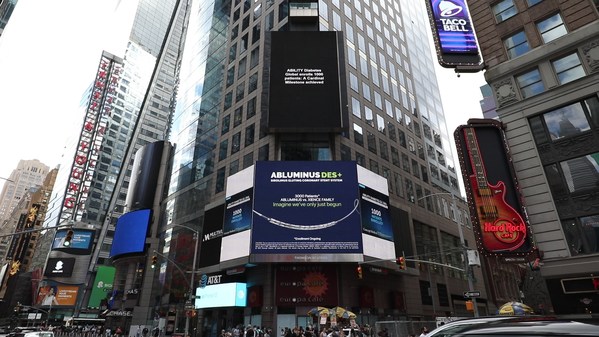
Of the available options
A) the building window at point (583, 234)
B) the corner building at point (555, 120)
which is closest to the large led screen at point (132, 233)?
the corner building at point (555, 120)

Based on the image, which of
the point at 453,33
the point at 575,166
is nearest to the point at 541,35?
the point at 453,33

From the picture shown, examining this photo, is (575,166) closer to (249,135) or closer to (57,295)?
(249,135)

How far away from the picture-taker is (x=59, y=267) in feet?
291

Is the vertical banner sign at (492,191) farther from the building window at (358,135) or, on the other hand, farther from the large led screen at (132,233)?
the large led screen at (132,233)

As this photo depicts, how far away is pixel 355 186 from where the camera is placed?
3847 centimetres

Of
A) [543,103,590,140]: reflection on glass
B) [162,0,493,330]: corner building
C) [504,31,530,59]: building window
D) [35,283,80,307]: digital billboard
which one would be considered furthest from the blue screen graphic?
[35,283,80,307]: digital billboard

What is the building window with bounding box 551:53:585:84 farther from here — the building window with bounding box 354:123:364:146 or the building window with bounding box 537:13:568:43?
the building window with bounding box 354:123:364:146

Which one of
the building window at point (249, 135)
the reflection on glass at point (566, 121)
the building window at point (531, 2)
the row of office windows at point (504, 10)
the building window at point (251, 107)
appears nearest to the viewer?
the reflection on glass at point (566, 121)

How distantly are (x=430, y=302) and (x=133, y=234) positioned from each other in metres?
48.3

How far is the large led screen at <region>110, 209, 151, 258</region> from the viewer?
201ft

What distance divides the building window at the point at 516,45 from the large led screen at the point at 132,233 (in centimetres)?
5766

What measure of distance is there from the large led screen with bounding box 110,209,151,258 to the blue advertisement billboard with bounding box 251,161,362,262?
33718 mm

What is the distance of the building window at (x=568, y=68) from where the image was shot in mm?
21750

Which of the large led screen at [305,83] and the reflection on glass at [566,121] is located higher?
the large led screen at [305,83]
